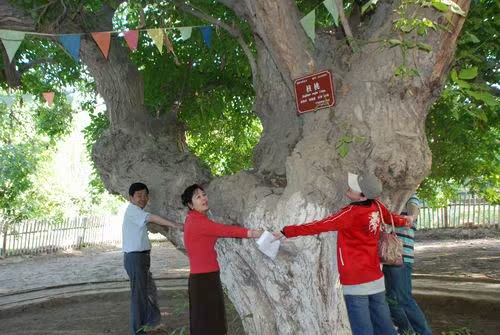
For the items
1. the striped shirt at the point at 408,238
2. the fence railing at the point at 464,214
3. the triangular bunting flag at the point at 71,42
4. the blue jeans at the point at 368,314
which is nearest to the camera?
the blue jeans at the point at 368,314

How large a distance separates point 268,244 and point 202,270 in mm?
658

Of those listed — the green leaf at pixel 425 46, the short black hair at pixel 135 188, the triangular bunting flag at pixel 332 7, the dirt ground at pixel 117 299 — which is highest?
the triangular bunting flag at pixel 332 7

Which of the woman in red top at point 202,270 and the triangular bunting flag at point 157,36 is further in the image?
the triangular bunting flag at point 157,36

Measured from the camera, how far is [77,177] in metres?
32.7

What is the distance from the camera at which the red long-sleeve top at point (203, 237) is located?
4055 mm

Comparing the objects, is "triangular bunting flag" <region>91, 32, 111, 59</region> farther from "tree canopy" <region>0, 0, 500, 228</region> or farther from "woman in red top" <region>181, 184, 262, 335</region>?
"woman in red top" <region>181, 184, 262, 335</region>

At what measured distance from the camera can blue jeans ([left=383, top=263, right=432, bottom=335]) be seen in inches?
196

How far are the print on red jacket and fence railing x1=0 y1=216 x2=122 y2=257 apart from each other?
15.1m

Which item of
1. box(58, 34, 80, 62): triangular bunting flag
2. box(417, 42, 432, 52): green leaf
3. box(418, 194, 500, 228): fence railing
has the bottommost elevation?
box(418, 194, 500, 228): fence railing

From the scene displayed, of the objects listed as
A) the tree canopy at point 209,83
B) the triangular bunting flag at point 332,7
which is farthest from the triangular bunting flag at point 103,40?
the triangular bunting flag at point 332,7

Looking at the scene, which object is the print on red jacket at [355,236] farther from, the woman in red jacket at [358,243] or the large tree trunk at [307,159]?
the large tree trunk at [307,159]

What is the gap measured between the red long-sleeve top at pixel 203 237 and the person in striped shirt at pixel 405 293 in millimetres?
1815

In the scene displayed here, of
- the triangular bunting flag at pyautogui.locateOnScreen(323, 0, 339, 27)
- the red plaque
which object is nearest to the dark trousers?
the red plaque

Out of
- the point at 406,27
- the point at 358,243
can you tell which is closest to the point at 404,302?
the point at 358,243
